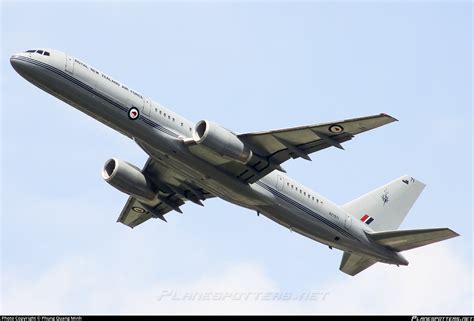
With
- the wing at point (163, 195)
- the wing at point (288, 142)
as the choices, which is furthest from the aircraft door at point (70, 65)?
the wing at point (288, 142)

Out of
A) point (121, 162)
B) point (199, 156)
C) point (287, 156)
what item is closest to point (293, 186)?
point (287, 156)

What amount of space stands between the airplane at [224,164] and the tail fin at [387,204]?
0.08 m

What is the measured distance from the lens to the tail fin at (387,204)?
4978 centimetres

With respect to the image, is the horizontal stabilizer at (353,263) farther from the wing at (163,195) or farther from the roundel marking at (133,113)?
the roundel marking at (133,113)

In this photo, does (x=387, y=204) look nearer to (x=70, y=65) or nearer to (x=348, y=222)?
(x=348, y=222)

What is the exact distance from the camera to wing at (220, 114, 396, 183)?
131ft

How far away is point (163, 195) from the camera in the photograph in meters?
49.5

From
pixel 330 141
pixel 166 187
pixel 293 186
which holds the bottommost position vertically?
pixel 166 187

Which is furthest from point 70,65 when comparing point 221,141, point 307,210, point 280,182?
point 307,210

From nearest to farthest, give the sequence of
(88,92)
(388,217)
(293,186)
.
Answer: (88,92), (293,186), (388,217)

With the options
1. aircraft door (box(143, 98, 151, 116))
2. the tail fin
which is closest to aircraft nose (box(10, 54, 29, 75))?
aircraft door (box(143, 98, 151, 116))

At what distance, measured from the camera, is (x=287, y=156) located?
4281 cm

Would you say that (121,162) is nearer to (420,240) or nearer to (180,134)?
(180,134)

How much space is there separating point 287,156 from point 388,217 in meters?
10.8
